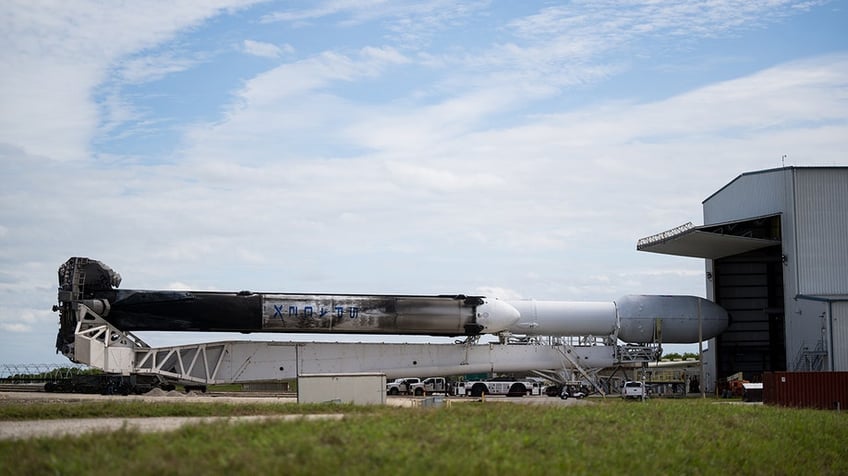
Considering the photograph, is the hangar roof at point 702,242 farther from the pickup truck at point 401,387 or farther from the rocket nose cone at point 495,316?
the pickup truck at point 401,387

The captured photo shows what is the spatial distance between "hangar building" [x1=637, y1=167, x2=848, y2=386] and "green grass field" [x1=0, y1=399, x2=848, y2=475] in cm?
1681

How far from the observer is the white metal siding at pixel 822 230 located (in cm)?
5081

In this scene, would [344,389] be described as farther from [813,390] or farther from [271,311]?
[813,390]

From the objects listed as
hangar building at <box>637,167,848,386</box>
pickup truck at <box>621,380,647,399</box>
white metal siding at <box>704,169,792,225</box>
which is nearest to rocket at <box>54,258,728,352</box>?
pickup truck at <box>621,380,647,399</box>

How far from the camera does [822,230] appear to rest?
51156mm

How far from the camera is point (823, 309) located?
48.2m

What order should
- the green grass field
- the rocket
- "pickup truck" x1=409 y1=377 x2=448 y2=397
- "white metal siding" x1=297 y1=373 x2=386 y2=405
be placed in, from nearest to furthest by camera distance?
the green grass field
"white metal siding" x1=297 y1=373 x2=386 y2=405
the rocket
"pickup truck" x1=409 y1=377 x2=448 y2=397

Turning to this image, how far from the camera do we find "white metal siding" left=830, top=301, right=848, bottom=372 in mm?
47656

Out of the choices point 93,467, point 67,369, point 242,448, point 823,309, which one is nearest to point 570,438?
point 242,448

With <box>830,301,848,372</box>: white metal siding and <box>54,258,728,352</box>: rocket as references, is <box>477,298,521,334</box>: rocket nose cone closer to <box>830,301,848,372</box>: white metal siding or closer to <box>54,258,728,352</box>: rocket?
<box>54,258,728,352</box>: rocket

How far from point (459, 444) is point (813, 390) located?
2787 cm

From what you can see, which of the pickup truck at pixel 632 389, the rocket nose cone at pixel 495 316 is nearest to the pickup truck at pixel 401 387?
the rocket nose cone at pixel 495 316

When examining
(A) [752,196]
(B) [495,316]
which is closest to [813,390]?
(A) [752,196]

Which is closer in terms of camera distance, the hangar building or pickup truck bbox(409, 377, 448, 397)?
the hangar building
